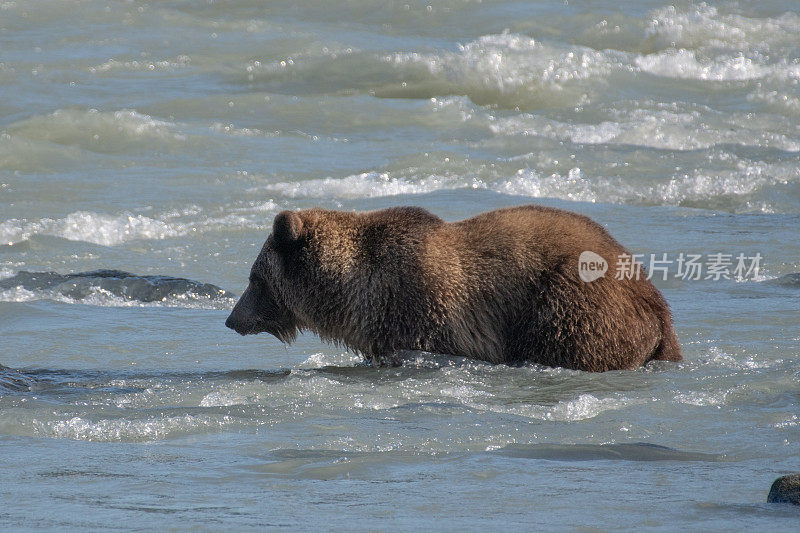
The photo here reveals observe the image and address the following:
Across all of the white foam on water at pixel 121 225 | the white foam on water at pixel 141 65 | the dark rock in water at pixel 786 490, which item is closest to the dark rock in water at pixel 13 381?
the dark rock in water at pixel 786 490

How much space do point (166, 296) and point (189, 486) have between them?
5.55 m

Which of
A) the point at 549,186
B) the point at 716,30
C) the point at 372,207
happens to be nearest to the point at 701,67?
the point at 716,30

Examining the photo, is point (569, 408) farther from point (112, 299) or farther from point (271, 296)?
point (112, 299)

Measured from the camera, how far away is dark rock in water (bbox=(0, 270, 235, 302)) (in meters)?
9.71

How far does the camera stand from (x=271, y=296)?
25.2 feet

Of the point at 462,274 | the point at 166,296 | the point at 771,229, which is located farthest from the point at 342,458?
the point at 771,229

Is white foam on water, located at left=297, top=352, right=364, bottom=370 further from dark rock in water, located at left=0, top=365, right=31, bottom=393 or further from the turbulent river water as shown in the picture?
dark rock in water, located at left=0, top=365, right=31, bottom=393

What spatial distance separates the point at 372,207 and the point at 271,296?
6.20 meters

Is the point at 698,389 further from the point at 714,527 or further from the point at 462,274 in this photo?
the point at 714,527

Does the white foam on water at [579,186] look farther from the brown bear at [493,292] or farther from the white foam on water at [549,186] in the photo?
the brown bear at [493,292]

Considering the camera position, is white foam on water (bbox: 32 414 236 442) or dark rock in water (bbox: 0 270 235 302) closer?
white foam on water (bbox: 32 414 236 442)

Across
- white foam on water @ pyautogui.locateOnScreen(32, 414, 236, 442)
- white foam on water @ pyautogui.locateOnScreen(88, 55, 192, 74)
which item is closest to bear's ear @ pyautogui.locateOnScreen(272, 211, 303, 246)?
white foam on water @ pyautogui.locateOnScreen(32, 414, 236, 442)

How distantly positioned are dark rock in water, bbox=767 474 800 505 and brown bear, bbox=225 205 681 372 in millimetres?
2770

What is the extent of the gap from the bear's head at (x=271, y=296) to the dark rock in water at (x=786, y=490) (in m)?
4.06
